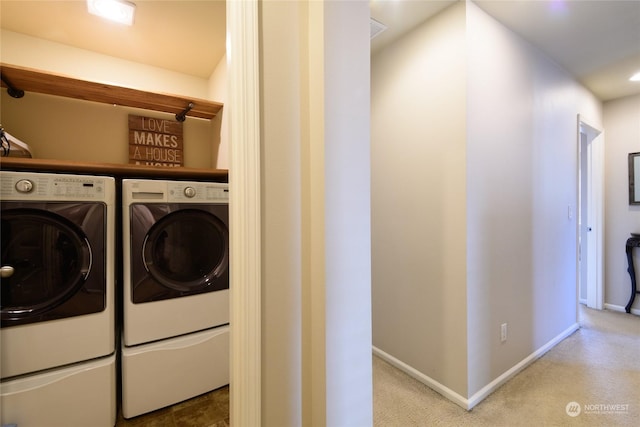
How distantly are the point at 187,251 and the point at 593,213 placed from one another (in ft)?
13.7

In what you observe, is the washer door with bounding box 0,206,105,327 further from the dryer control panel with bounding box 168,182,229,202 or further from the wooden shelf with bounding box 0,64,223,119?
the wooden shelf with bounding box 0,64,223,119

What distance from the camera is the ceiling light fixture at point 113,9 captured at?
1.50 metres

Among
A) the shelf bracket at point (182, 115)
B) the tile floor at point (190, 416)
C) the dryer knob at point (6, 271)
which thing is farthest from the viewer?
the shelf bracket at point (182, 115)

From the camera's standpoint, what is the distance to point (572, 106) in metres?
2.43

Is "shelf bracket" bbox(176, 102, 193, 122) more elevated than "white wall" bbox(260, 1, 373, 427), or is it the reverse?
"shelf bracket" bbox(176, 102, 193, 122)

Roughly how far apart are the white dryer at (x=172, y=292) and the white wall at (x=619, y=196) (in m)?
4.10

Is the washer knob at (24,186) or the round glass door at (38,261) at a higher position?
the washer knob at (24,186)

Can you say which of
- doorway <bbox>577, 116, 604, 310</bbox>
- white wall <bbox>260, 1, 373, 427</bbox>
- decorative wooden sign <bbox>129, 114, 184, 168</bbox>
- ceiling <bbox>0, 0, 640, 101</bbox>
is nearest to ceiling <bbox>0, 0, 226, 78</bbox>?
ceiling <bbox>0, 0, 640, 101</bbox>

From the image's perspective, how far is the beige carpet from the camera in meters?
1.45

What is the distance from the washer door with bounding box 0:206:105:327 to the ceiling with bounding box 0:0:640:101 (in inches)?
49.3

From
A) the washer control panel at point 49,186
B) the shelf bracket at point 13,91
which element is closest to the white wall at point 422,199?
the washer control panel at point 49,186

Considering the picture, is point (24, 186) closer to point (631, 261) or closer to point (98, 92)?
point (98, 92)

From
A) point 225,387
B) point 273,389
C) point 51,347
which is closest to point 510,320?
point 273,389

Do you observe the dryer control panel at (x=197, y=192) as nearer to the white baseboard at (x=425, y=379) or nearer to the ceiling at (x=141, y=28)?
the ceiling at (x=141, y=28)
